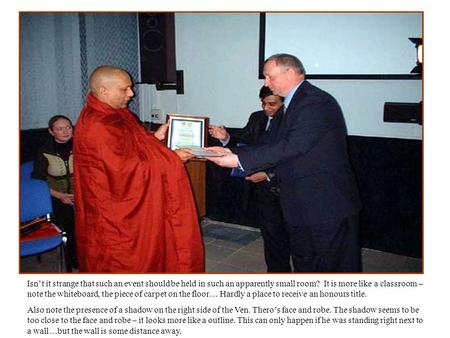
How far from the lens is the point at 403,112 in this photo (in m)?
3.03

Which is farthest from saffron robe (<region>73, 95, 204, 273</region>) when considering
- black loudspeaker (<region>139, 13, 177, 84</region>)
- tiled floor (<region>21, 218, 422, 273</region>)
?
black loudspeaker (<region>139, 13, 177, 84</region>)

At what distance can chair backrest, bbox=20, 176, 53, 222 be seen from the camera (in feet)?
8.34

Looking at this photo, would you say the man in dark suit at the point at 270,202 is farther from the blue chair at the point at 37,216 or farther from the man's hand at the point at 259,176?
the blue chair at the point at 37,216

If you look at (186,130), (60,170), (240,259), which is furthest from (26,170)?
(240,259)

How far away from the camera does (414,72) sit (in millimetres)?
2787

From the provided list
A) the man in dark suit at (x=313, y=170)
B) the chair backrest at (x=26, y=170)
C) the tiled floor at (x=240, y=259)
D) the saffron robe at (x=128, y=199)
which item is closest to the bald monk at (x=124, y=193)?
the saffron robe at (x=128, y=199)

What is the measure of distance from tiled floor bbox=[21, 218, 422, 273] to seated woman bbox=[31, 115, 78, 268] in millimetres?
398

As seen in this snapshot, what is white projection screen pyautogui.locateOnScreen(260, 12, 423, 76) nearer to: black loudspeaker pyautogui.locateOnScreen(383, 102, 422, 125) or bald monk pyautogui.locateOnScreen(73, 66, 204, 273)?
black loudspeaker pyautogui.locateOnScreen(383, 102, 422, 125)

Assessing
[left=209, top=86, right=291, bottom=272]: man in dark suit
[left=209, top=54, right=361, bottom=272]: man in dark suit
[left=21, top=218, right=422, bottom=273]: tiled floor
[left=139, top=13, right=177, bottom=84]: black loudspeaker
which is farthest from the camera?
[left=139, top=13, right=177, bottom=84]: black loudspeaker

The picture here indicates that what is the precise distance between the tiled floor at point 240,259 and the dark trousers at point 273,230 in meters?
0.50

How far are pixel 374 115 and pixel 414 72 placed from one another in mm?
529

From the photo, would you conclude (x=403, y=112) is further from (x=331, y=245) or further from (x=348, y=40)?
(x=331, y=245)

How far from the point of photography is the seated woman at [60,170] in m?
2.86
